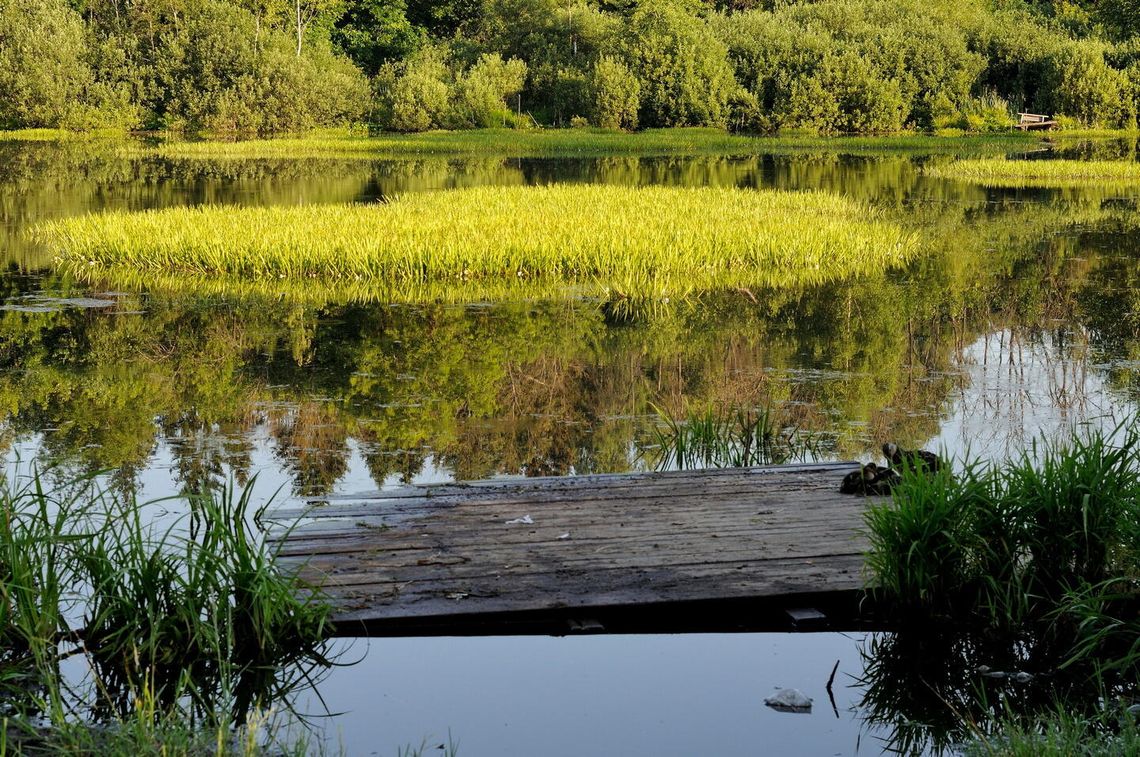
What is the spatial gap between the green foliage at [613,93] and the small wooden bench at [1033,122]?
54.2 ft

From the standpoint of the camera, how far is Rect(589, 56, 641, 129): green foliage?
55281 millimetres

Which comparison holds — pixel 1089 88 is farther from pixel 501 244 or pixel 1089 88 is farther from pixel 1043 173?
pixel 501 244

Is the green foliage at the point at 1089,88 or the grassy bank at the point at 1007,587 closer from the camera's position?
the grassy bank at the point at 1007,587

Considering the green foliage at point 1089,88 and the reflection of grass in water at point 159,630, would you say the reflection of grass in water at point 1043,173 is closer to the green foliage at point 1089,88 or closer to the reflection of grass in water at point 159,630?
the green foliage at point 1089,88

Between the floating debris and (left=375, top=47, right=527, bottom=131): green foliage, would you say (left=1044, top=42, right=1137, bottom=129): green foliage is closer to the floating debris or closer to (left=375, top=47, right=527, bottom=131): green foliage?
(left=375, top=47, right=527, bottom=131): green foliage

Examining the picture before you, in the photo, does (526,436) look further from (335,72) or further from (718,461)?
(335,72)

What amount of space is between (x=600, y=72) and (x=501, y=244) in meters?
40.4

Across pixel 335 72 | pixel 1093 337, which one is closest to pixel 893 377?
pixel 1093 337

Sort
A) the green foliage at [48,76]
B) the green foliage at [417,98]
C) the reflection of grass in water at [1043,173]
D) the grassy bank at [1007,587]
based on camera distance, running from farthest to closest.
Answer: the green foliage at [417,98] → the green foliage at [48,76] → the reflection of grass in water at [1043,173] → the grassy bank at [1007,587]

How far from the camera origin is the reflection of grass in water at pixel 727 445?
751 centimetres

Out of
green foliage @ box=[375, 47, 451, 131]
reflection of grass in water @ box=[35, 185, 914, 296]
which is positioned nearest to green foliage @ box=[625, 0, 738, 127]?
green foliage @ box=[375, 47, 451, 131]

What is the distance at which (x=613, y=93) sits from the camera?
55.5 meters

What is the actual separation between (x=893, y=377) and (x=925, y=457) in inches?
169

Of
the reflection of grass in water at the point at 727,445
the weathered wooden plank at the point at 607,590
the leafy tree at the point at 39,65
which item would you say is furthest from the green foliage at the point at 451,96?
the weathered wooden plank at the point at 607,590
